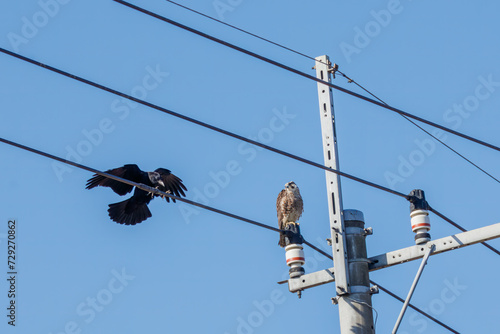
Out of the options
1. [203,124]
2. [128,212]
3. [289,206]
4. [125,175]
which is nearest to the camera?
[203,124]

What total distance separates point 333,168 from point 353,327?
1.28 m

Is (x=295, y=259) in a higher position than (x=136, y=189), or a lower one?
lower

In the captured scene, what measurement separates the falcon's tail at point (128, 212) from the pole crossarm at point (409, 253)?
473 centimetres

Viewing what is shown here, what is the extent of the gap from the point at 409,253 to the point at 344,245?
496 mm

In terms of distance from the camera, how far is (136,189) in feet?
37.5

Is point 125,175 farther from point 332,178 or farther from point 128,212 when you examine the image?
point 332,178

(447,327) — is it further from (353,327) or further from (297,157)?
(297,157)

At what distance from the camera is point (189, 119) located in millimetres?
6445

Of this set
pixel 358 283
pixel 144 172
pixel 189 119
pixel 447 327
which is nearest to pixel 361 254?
pixel 358 283

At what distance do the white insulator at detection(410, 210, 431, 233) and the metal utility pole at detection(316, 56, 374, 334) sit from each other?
1.31ft

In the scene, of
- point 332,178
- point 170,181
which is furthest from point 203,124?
point 170,181

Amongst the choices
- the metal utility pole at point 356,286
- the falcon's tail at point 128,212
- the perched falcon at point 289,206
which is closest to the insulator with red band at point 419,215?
the metal utility pole at point 356,286

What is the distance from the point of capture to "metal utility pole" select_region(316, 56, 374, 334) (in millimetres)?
6637

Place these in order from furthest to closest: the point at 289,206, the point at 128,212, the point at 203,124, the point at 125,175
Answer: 1. the point at 289,206
2. the point at 128,212
3. the point at 125,175
4. the point at 203,124
